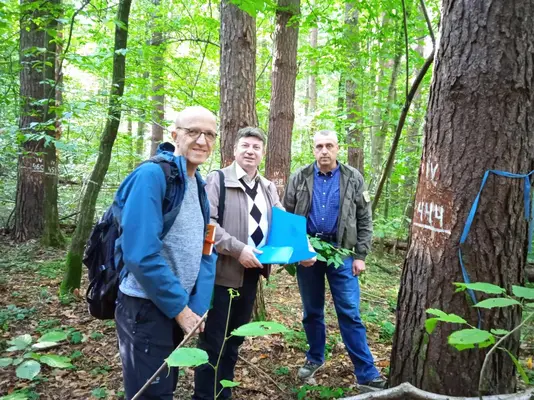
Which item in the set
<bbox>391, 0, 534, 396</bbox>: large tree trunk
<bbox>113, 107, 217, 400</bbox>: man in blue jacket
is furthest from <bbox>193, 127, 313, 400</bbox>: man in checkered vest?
<bbox>391, 0, 534, 396</bbox>: large tree trunk

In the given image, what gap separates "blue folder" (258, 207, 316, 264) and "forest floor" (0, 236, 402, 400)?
48.9 inches

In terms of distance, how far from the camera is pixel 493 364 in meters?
2.14

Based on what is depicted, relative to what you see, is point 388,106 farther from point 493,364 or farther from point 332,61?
point 493,364

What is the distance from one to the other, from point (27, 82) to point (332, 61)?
6360 millimetres

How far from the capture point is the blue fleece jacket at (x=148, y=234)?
1.82 metres

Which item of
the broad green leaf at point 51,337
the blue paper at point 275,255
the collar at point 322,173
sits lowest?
the broad green leaf at point 51,337

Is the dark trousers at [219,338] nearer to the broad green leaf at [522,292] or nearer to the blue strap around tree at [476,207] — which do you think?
the blue strap around tree at [476,207]

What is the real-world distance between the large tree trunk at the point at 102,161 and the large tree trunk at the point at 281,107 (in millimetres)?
2713

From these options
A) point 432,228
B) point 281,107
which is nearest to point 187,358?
point 432,228

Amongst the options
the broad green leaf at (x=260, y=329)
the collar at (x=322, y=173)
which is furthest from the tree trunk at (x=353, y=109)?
the broad green leaf at (x=260, y=329)

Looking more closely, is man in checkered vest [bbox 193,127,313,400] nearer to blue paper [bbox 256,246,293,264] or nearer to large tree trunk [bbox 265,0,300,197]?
blue paper [bbox 256,246,293,264]

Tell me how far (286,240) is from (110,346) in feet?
7.76

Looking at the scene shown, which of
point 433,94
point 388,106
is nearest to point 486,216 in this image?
point 433,94

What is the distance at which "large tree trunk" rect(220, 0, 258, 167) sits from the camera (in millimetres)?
4105
